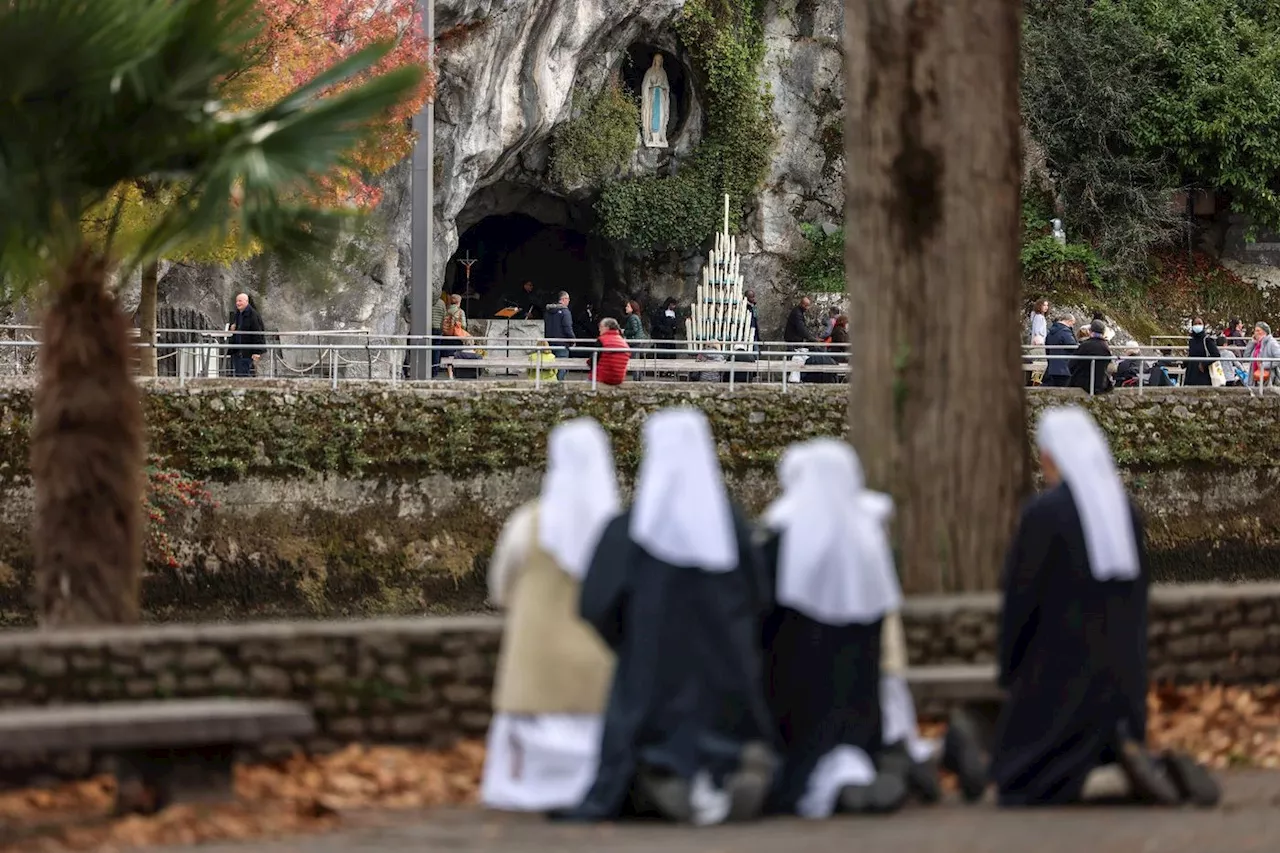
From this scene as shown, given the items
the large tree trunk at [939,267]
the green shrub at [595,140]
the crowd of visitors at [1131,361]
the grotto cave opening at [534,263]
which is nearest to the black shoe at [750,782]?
the large tree trunk at [939,267]

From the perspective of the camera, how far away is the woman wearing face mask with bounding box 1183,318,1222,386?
95.9ft

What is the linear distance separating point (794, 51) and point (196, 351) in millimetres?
17926

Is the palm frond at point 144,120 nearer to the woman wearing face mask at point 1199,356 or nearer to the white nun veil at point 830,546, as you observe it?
the white nun veil at point 830,546

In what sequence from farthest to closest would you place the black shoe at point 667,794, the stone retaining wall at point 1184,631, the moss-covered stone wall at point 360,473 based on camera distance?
the moss-covered stone wall at point 360,473 < the stone retaining wall at point 1184,631 < the black shoe at point 667,794

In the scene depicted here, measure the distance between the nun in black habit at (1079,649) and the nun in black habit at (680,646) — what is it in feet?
3.46

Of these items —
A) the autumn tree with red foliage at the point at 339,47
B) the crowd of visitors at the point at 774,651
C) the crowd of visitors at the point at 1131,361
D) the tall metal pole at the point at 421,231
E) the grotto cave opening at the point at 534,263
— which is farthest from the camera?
the grotto cave opening at the point at 534,263

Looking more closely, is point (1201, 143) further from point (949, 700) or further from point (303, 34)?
point (949, 700)

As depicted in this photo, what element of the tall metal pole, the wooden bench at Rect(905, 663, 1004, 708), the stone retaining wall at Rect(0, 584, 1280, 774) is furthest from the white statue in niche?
the wooden bench at Rect(905, 663, 1004, 708)

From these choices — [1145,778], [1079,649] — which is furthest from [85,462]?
[1145,778]

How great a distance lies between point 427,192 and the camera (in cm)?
2486

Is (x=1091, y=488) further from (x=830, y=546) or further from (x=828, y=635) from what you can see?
(x=828, y=635)

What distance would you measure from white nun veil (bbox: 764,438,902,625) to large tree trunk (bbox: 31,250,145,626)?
165 inches

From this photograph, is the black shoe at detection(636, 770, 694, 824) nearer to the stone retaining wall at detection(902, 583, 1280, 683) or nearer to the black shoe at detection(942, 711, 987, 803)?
the black shoe at detection(942, 711, 987, 803)

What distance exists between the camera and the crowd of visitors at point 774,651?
7.19m
